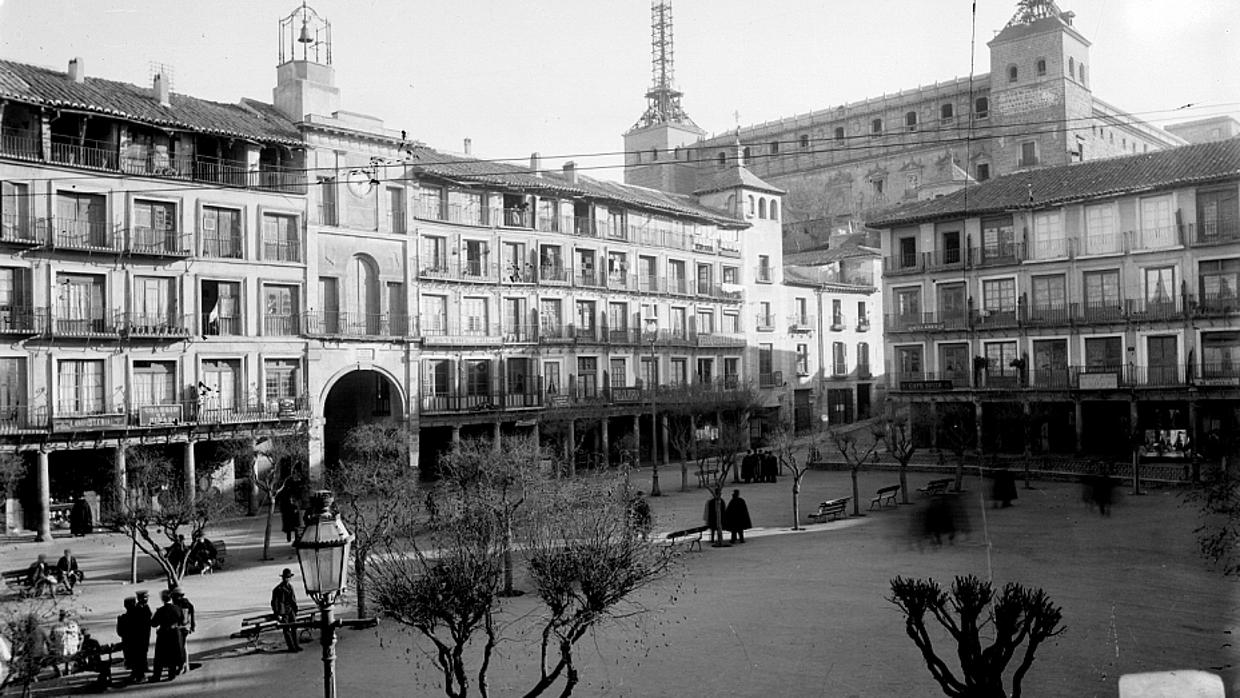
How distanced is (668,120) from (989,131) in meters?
25.0

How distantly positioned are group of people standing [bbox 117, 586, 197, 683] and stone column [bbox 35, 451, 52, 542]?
18041mm

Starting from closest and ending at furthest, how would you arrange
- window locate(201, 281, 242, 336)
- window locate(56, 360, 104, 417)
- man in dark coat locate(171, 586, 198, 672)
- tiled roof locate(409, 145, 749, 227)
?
1. man in dark coat locate(171, 586, 198, 672)
2. window locate(56, 360, 104, 417)
3. window locate(201, 281, 242, 336)
4. tiled roof locate(409, 145, 749, 227)

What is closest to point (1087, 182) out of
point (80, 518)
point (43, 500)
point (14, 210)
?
point (80, 518)

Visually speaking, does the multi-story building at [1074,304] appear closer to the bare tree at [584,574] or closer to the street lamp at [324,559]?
the bare tree at [584,574]

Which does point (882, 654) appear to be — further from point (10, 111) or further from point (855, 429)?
point (855, 429)

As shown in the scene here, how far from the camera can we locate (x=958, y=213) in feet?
138

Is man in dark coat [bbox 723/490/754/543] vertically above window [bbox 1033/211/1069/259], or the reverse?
window [bbox 1033/211/1069/259]

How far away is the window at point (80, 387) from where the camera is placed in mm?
31641

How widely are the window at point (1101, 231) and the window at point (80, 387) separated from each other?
111 feet

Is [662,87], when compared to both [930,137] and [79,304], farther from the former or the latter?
[79,304]

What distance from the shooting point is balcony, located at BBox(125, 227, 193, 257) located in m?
33.2

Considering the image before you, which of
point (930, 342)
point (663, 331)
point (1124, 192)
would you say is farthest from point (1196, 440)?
point (663, 331)

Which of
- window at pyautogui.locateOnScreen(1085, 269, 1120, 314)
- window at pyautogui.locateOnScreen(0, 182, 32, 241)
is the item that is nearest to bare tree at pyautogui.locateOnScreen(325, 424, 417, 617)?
window at pyautogui.locateOnScreen(0, 182, 32, 241)

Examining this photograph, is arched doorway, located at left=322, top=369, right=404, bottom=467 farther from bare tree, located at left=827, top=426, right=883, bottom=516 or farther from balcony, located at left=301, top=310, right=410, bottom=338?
bare tree, located at left=827, top=426, right=883, bottom=516
